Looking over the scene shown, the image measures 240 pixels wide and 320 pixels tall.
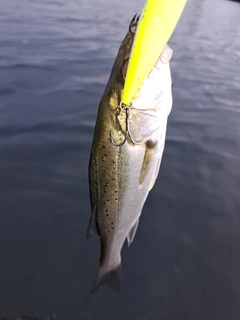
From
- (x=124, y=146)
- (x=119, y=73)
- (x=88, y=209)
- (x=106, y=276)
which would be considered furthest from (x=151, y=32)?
(x=88, y=209)

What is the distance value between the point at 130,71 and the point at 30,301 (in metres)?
2.17

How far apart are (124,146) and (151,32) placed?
708 mm

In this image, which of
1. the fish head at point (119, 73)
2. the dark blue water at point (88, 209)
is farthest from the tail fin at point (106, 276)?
the fish head at point (119, 73)

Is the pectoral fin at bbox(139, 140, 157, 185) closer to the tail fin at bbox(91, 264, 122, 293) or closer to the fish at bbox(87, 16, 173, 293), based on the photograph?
the fish at bbox(87, 16, 173, 293)

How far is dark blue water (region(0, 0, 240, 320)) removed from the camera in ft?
8.93

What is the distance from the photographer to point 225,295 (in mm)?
2793

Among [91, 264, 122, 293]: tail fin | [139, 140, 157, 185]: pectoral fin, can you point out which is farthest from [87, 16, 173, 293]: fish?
[91, 264, 122, 293]: tail fin

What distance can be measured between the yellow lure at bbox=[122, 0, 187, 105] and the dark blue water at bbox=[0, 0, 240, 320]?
6.85 ft

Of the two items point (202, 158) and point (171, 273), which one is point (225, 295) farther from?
point (202, 158)

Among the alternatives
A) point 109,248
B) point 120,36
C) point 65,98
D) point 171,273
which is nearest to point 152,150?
point 109,248

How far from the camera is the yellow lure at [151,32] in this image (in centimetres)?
128

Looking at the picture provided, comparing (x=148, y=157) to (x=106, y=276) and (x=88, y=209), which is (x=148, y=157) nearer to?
(x=106, y=276)

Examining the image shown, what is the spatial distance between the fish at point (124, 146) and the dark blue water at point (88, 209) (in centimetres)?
82

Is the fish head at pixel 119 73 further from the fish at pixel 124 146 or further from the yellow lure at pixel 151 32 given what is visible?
the yellow lure at pixel 151 32
